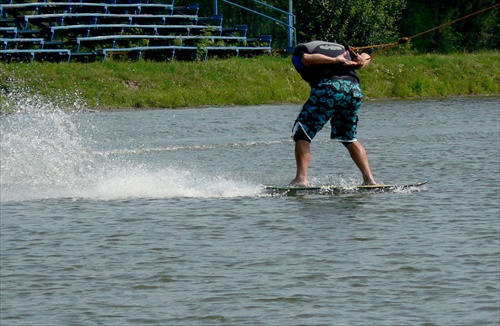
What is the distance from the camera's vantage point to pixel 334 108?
472 inches

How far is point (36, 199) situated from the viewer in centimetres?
1175

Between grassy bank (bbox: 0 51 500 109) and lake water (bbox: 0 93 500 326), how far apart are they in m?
8.33

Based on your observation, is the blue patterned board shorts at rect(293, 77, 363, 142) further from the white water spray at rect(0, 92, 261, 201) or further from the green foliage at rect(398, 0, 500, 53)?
the green foliage at rect(398, 0, 500, 53)

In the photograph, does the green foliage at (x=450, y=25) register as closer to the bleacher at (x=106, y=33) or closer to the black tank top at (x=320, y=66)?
the bleacher at (x=106, y=33)

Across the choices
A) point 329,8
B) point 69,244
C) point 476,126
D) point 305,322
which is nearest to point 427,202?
point 69,244

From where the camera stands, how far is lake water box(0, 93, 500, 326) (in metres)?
7.26

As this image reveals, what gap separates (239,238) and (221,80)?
19054 mm

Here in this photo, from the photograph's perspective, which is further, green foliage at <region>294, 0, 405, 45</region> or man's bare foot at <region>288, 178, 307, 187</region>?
green foliage at <region>294, 0, 405, 45</region>

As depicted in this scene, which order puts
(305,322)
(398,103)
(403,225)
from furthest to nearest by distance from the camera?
1. (398,103)
2. (403,225)
3. (305,322)

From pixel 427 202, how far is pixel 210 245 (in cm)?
296

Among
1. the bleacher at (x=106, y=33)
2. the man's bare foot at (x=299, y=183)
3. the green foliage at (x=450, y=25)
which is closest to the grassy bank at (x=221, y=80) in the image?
the bleacher at (x=106, y=33)

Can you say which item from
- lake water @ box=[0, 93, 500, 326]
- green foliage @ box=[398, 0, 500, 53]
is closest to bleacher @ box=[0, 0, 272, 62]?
green foliage @ box=[398, 0, 500, 53]

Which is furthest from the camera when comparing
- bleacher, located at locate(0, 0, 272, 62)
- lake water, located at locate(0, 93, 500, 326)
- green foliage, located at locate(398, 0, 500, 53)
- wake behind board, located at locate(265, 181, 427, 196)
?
green foliage, located at locate(398, 0, 500, 53)

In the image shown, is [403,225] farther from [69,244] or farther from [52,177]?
[52,177]
